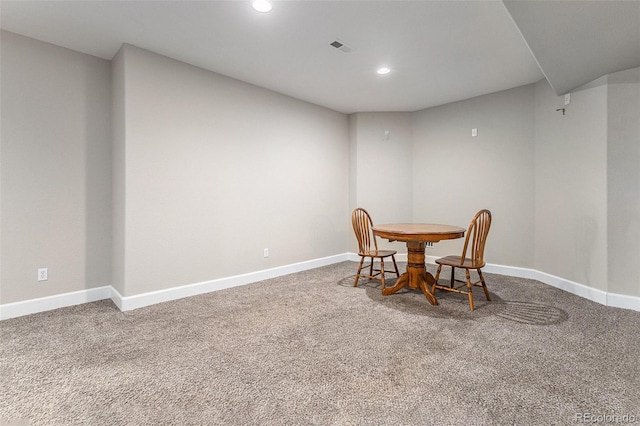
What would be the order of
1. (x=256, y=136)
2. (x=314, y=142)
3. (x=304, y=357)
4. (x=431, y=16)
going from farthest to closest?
(x=314, y=142)
(x=256, y=136)
(x=431, y=16)
(x=304, y=357)

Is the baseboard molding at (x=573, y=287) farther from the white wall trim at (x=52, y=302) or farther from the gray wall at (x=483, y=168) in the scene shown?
the white wall trim at (x=52, y=302)

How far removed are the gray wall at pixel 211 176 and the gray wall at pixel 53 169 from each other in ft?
0.97

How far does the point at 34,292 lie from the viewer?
8.99 feet

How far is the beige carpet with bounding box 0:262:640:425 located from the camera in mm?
1438

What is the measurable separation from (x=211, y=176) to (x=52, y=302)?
6.21ft

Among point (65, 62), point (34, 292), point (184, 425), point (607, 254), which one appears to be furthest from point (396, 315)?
point (65, 62)

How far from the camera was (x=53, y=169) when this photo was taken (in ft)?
9.20

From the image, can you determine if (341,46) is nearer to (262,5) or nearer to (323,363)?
(262,5)

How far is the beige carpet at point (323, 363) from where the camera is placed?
4.72 ft

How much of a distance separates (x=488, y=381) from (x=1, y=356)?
3.06 m

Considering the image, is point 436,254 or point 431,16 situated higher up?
point 431,16

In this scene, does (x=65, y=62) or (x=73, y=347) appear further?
(x=65, y=62)

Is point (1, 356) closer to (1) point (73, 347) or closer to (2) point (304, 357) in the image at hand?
(1) point (73, 347)

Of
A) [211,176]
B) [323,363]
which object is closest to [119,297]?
[211,176]
